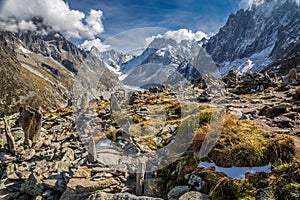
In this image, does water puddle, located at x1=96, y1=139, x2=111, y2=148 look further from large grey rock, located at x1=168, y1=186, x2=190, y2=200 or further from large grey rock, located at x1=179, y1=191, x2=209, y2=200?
large grey rock, located at x1=179, y1=191, x2=209, y2=200

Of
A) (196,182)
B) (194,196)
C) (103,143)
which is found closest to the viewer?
(194,196)

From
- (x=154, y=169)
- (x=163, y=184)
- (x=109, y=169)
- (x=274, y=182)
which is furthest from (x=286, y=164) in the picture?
(x=109, y=169)

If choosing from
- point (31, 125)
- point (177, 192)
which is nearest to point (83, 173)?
point (177, 192)

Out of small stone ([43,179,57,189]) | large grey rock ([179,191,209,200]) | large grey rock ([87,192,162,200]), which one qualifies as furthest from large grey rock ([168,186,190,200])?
small stone ([43,179,57,189])

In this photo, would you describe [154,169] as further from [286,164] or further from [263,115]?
[263,115]

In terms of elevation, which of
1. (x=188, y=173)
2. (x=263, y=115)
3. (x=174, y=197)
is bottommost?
(x=174, y=197)

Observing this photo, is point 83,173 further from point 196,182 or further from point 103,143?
point 103,143

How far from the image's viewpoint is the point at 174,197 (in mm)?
8453

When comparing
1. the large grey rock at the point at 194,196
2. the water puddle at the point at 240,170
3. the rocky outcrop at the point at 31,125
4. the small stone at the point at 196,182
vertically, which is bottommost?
the large grey rock at the point at 194,196

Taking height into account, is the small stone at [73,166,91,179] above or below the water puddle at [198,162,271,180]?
below

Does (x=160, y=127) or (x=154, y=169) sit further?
(x=160, y=127)

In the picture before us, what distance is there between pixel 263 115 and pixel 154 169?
8061mm

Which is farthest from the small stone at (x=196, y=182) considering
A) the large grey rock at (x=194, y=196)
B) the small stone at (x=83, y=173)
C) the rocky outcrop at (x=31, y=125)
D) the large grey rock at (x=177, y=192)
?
the rocky outcrop at (x=31, y=125)

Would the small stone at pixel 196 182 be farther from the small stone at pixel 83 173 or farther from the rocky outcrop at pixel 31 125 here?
the rocky outcrop at pixel 31 125
